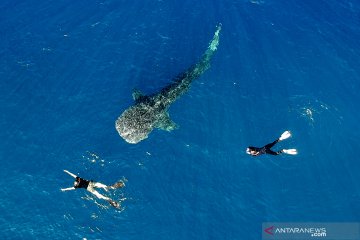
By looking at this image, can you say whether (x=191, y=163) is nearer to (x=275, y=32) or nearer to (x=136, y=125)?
(x=136, y=125)

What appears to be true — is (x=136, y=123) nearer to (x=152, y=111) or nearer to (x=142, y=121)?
(x=142, y=121)

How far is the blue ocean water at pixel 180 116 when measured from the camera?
34.4 m

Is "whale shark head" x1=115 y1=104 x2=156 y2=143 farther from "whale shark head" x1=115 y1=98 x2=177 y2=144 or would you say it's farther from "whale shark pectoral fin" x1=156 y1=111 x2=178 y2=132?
"whale shark pectoral fin" x1=156 y1=111 x2=178 y2=132

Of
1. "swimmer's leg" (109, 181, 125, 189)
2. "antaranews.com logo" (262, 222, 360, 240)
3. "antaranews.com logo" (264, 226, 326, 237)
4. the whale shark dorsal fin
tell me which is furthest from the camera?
the whale shark dorsal fin

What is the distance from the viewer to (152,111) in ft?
131

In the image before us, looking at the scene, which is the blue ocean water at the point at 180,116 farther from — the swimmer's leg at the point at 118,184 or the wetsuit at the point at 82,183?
the wetsuit at the point at 82,183

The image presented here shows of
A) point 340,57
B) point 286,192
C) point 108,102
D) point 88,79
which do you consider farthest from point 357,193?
point 88,79

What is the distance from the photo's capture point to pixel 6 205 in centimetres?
3419

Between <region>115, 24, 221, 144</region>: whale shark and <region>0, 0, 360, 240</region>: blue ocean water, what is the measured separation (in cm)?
80

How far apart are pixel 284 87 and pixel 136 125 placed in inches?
719

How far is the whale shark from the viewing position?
37.9 m

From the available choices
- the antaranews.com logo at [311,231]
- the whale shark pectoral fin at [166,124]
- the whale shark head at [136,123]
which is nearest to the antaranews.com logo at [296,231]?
the antaranews.com logo at [311,231]

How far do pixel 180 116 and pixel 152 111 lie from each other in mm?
3061

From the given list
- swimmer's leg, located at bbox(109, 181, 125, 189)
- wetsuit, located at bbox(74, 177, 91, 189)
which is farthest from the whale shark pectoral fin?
wetsuit, located at bbox(74, 177, 91, 189)
